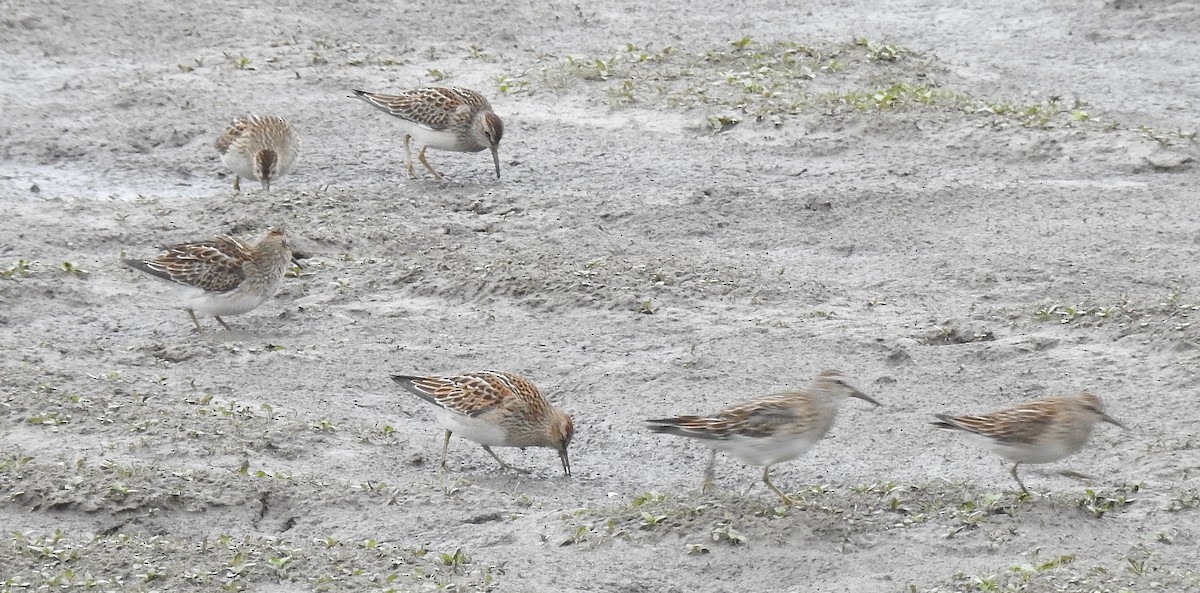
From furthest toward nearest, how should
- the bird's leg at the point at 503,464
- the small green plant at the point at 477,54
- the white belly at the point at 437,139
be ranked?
1. the small green plant at the point at 477,54
2. the white belly at the point at 437,139
3. the bird's leg at the point at 503,464

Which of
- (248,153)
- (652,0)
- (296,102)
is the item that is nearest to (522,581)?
(248,153)

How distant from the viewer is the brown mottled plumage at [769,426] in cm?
796

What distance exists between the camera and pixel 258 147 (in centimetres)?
1362

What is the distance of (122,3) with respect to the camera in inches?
734

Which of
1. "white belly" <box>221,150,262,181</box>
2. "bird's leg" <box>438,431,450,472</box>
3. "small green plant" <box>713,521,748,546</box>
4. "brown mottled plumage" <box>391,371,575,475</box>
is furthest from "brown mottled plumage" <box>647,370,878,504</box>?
"white belly" <box>221,150,262,181</box>

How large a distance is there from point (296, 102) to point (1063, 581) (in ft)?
35.2

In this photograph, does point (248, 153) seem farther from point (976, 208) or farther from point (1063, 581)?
point (1063, 581)

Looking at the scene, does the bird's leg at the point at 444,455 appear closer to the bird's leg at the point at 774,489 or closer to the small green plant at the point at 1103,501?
the bird's leg at the point at 774,489

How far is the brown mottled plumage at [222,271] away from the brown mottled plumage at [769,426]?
383cm

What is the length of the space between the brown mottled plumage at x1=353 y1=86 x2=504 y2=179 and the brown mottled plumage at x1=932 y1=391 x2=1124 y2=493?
685 cm

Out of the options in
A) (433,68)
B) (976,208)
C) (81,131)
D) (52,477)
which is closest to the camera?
(52,477)

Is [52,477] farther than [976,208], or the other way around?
[976,208]

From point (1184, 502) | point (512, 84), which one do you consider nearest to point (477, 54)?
point (512, 84)

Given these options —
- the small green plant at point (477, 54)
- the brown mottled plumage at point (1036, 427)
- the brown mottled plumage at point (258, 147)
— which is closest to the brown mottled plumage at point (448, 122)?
the brown mottled plumage at point (258, 147)
